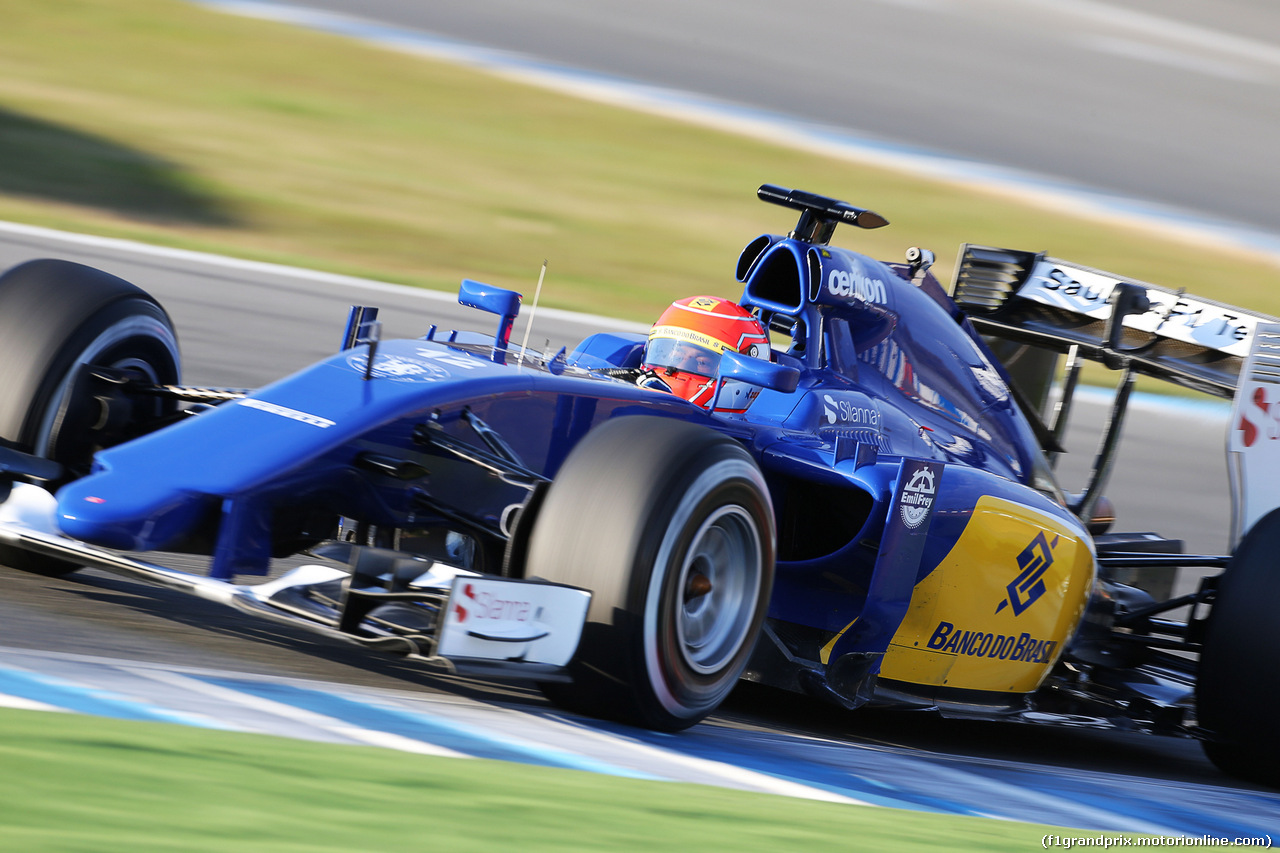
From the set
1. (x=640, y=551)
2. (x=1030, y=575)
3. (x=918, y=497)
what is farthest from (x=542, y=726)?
(x=1030, y=575)

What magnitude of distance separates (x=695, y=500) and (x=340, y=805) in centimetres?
150

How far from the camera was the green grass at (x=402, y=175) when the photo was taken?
12.5 metres

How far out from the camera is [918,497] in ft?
15.2

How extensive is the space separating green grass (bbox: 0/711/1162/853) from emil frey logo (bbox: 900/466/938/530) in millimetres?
1418

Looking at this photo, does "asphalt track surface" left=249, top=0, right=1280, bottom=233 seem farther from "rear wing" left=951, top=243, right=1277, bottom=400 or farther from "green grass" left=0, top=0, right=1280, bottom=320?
"rear wing" left=951, top=243, right=1277, bottom=400

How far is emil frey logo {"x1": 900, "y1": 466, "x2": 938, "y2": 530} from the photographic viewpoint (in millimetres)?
4590

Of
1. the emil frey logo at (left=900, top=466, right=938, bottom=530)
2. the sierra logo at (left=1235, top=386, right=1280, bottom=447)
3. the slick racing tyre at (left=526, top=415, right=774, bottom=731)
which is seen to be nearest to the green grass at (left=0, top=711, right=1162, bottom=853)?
the slick racing tyre at (left=526, top=415, right=774, bottom=731)

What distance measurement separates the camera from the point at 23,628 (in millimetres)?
3928

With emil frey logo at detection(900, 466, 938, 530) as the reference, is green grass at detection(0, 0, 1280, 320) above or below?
above

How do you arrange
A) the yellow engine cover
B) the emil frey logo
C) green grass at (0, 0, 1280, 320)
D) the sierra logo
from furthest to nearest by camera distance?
green grass at (0, 0, 1280, 320) → the sierra logo → the yellow engine cover → the emil frey logo

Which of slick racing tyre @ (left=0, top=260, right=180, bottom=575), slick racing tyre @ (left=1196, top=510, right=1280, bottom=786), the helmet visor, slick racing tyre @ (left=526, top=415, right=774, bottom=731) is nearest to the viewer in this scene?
slick racing tyre @ (left=526, top=415, right=774, bottom=731)

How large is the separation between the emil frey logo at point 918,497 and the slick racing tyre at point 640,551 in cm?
72

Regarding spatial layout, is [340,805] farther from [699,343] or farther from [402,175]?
[402,175]

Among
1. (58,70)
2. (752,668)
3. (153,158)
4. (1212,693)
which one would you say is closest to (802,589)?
(752,668)
